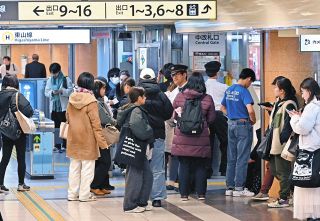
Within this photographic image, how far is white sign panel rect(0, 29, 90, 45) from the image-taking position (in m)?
17.8

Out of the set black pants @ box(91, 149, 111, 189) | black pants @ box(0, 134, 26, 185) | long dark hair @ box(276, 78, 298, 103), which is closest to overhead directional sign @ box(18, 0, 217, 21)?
black pants @ box(0, 134, 26, 185)

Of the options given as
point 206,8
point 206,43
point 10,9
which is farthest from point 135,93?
point 206,43

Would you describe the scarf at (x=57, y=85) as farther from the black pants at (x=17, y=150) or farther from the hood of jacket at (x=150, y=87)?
the hood of jacket at (x=150, y=87)

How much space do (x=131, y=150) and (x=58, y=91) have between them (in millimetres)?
8557

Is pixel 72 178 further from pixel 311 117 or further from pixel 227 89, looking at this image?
pixel 311 117

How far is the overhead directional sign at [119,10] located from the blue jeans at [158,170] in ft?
9.02

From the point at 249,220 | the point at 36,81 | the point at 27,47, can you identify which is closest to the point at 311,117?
the point at 249,220

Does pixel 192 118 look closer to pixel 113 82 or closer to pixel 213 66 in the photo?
pixel 213 66

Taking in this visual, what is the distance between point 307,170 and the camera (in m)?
11.7

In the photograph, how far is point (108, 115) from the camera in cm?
1491

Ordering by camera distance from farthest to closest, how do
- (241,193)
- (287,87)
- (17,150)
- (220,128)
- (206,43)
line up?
1. (206,43)
2. (220,128)
3. (17,150)
4. (241,193)
5. (287,87)

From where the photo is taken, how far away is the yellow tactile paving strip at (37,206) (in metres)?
12.9

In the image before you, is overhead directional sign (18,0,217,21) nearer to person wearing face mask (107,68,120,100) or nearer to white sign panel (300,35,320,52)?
white sign panel (300,35,320,52)

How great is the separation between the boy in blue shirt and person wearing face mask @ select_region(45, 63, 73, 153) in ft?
23.4
